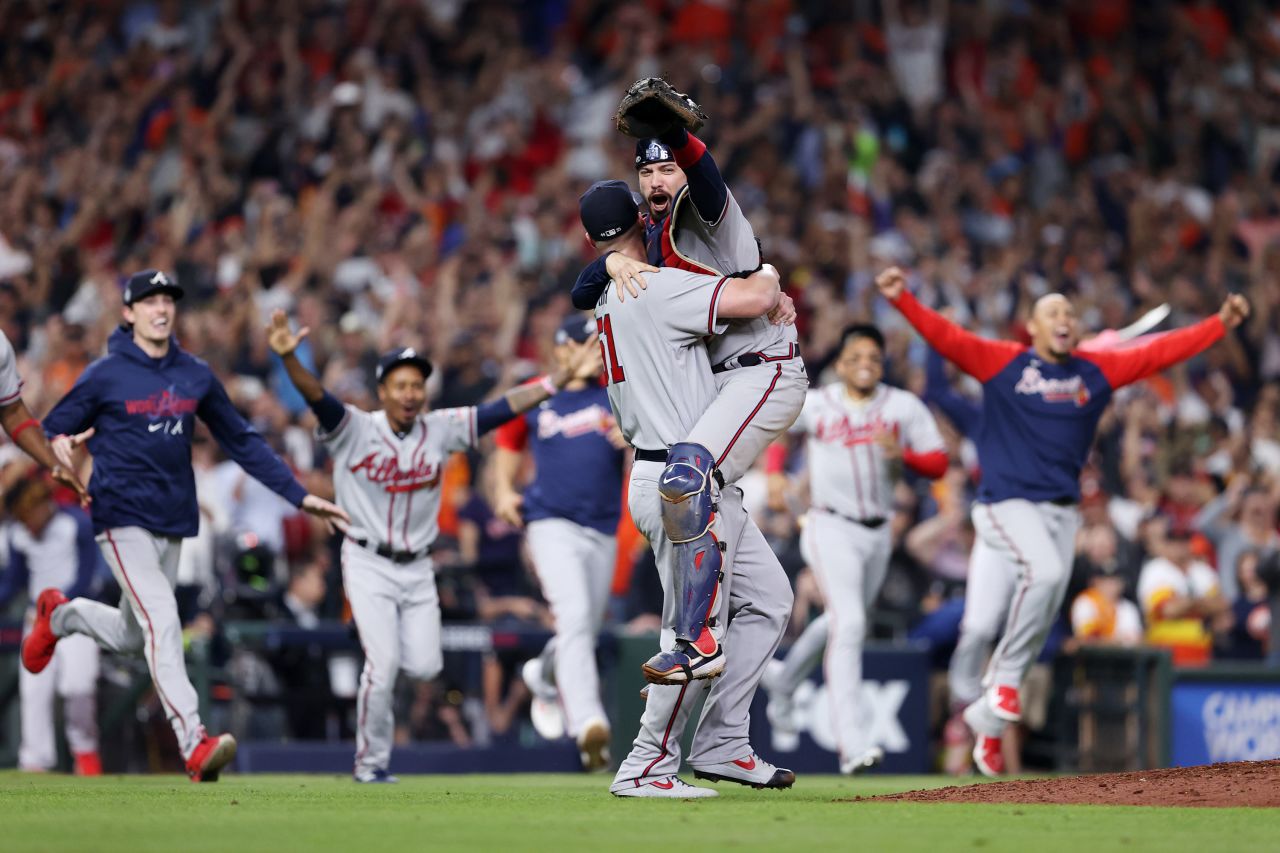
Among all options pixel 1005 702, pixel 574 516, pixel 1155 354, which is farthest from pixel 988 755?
pixel 574 516

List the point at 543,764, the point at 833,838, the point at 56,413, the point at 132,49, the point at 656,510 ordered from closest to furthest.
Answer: the point at 833,838, the point at 656,510, the point at 56,413, the point at 543,764, the point at 132,49

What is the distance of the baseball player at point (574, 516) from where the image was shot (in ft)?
34.6

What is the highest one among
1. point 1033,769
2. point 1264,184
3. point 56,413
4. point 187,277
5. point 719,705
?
point 1264,184

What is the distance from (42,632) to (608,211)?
394 cm

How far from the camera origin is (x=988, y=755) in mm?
10328

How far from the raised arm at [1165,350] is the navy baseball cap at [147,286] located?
499cm

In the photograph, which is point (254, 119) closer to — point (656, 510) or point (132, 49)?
point (132, 49)

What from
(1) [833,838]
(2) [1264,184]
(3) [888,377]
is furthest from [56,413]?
(2) [1264,184]

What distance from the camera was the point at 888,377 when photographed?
54.4 feet

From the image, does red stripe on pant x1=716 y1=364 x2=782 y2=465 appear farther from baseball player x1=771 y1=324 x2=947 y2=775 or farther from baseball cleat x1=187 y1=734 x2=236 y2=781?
baseball player x1=771 y1=324 x2=947 y2=775

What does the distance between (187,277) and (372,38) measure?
465 cm

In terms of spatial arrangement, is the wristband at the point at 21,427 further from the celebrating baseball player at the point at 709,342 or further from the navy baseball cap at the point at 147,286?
the celebrating baseball player at the point at 709,342

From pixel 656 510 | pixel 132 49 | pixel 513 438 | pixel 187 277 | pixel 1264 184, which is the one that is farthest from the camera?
pixel 1264 184

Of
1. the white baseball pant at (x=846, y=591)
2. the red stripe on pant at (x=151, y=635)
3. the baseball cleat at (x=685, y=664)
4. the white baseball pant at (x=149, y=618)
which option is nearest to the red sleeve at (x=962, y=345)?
the white baseball pant at (x=846, y=591)
